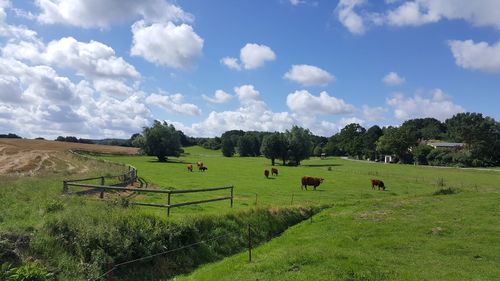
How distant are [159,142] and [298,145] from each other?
33.1 metres

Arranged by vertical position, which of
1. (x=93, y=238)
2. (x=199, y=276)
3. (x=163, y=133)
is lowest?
(x=199, y=276)

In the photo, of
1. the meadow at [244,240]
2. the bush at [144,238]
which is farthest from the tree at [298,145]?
the bush at [144,238]

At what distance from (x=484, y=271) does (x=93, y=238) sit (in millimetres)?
13354

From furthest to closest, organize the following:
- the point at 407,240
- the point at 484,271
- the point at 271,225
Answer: the point at 271,225 < the point at 407,240 < the point at 484,271

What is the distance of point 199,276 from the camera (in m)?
14.7

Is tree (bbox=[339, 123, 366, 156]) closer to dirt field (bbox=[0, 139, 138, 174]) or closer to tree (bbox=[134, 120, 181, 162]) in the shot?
tree (bbox=[134, 120, 181, 162])

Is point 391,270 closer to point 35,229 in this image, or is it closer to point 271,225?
point 271,225

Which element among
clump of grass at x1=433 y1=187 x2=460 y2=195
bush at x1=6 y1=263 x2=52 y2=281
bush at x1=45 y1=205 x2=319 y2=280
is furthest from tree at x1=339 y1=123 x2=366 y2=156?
bush at x1=6 y1=263 x2=52 y2=281

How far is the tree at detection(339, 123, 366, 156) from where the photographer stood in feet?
532

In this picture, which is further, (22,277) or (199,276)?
(199,276)

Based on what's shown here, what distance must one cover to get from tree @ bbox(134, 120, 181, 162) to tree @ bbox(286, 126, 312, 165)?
1093 inches

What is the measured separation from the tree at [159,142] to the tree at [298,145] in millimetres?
27774

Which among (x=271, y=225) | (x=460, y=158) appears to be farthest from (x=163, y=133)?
(x=271, y=225)

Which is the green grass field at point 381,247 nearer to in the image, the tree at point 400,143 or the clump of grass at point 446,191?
the clump of grass at point 446,191
